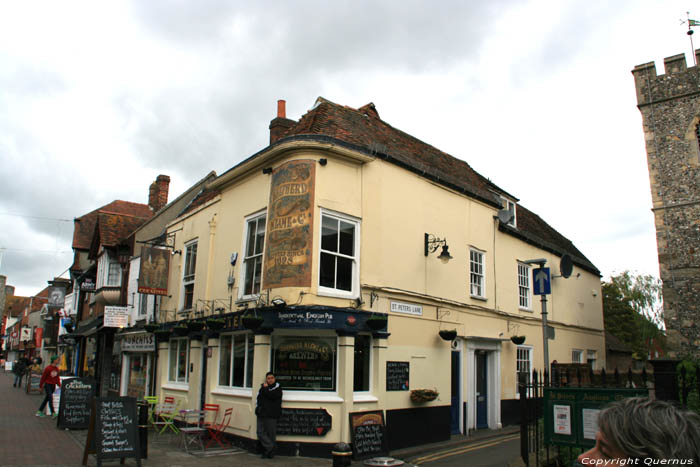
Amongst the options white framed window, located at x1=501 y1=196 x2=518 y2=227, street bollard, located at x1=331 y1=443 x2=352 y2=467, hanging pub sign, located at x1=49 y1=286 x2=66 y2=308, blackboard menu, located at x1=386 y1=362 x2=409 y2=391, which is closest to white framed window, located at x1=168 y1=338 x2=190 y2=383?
blackboard menu, located at x1=386 y1=362 x2=409 y2=391

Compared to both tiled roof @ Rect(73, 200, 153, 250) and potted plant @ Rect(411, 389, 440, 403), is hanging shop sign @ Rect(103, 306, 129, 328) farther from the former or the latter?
tiled roof @ Rect(73, 200, 153, 250)

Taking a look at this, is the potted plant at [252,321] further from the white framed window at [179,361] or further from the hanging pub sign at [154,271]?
the hanging pub sign at [154,271]

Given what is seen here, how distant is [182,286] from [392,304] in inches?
288

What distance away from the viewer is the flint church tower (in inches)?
A: 805

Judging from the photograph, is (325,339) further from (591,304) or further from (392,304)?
(591,304)

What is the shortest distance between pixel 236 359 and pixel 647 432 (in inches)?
459

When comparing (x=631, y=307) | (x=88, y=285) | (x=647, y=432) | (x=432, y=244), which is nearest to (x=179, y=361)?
(x=432, y=244)

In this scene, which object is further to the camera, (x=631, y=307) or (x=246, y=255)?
(x=631, y=307)

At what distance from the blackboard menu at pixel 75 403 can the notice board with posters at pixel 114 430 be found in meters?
5.23

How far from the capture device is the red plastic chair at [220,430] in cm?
1162

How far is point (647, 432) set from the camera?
5.67 ft

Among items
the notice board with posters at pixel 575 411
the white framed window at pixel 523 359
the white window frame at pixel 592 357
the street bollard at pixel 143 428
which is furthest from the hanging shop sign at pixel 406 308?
the white window frame at pixel 592 357

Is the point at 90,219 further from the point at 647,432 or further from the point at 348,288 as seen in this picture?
the point at 647,432


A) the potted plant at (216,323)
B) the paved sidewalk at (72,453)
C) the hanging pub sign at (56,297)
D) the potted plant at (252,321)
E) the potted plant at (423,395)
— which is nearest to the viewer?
the paved sidewalk at (72,453)
